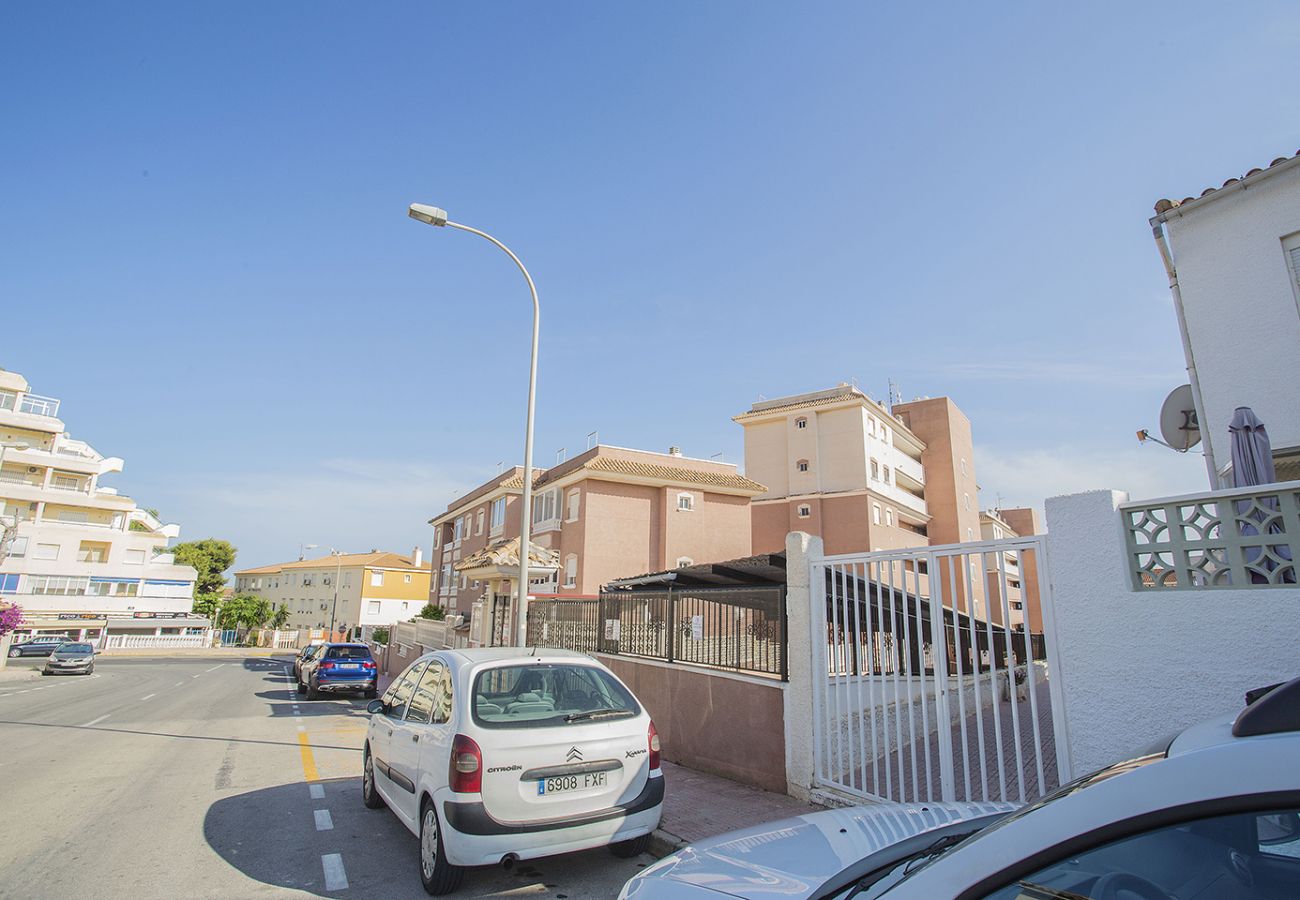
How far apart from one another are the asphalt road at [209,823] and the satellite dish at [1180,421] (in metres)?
9.88

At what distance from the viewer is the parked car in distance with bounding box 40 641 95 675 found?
28.9 meters

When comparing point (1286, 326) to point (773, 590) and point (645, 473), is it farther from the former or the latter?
point (645, 473)

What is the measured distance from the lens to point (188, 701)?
18.7 metres

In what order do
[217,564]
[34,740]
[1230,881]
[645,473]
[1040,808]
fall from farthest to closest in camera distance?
1. [217,564]
2. [645,473]
3. [34,740]
4. [1040,808]
5. [1230,881]

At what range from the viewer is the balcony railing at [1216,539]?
3.76 m

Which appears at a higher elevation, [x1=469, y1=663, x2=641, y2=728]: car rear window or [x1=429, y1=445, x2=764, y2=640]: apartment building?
[x1=429, y1=445, x2=764, y2=640]: apartment building

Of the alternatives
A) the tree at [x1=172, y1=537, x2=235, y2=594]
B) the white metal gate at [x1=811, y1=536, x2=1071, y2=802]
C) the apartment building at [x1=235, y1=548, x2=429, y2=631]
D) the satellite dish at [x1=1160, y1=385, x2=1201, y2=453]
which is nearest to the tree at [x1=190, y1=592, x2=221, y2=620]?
the tree at [x1=172, y1=537, x2=235, y2=594]

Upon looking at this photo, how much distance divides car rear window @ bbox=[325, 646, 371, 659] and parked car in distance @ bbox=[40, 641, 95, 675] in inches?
661

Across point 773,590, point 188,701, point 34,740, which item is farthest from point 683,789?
point 188,701

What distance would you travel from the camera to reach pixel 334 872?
5109mm

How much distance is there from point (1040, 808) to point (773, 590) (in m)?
5.67

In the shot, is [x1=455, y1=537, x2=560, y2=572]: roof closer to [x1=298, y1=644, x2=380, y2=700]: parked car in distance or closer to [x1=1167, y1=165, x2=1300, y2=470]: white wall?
[x1=298, y1=644, x2=380, y2=700]: parked car in distance

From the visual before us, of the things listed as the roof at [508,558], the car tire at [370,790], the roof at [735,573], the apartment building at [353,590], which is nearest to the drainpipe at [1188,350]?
the roof at [735,573]

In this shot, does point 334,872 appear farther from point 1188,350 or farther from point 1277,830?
point 1188,350
